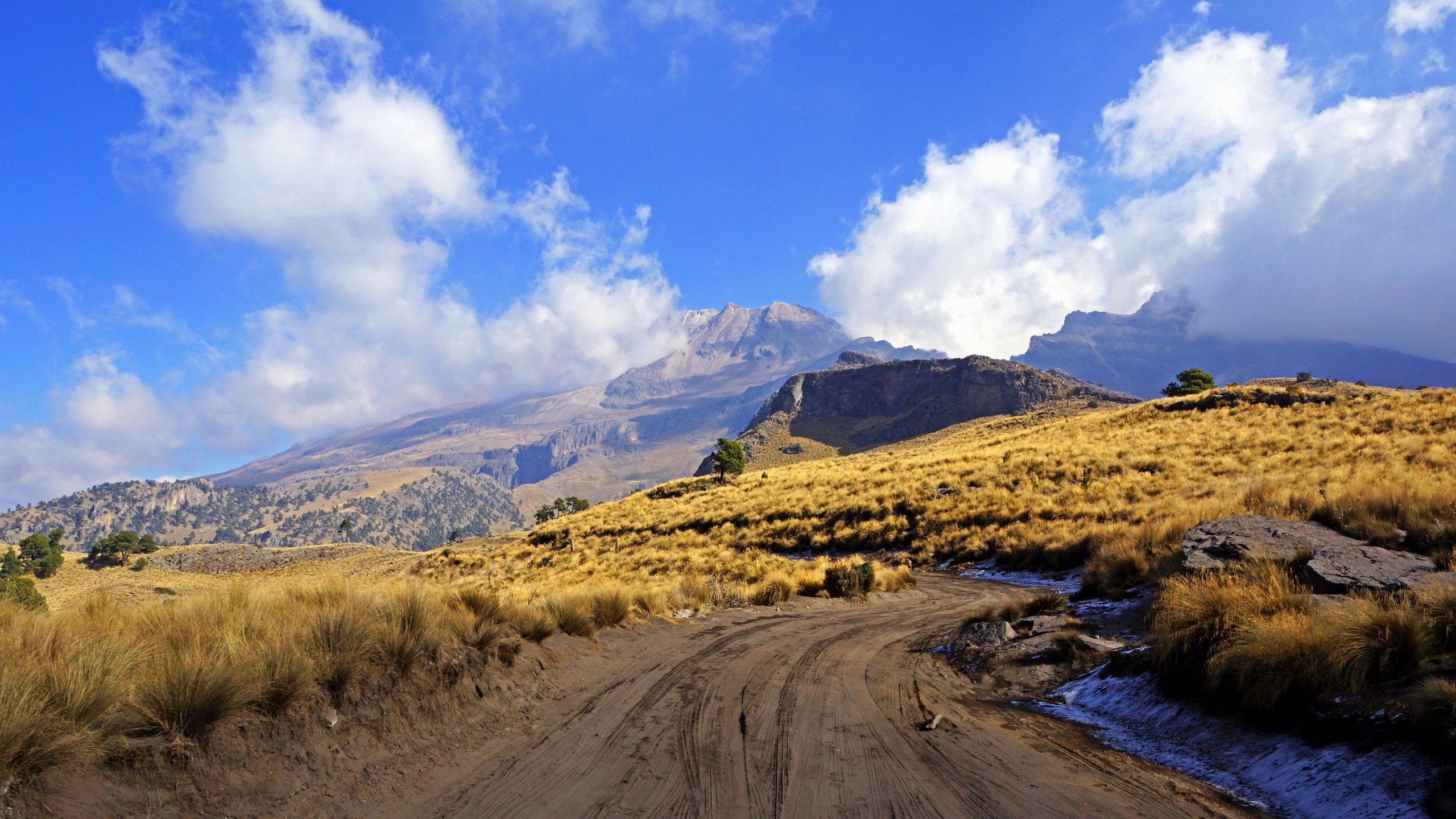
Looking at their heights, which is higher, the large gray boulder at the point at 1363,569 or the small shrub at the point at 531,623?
the small shrub at the point at 531,623

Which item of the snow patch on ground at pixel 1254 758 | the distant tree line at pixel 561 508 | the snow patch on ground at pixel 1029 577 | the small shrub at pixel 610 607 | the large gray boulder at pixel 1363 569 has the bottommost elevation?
the distant tree line at pixel 561 508

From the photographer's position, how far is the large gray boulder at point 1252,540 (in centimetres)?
864

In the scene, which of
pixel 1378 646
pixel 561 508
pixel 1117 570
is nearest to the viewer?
pixel 1378 646

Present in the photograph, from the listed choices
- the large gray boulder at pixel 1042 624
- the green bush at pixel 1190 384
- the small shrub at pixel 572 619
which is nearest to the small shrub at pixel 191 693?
the small shrub at pixel 572 619

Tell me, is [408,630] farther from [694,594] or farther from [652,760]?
[694,594]

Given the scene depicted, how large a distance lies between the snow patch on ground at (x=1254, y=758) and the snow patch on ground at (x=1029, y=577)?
24.8 feet

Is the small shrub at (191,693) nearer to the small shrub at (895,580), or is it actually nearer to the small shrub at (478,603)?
the small shrub at (478,603)

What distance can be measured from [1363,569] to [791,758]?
7662mm

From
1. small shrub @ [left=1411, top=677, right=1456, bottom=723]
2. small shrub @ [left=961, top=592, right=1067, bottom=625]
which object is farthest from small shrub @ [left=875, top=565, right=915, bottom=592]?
small shrub @ [left=1411, top=677, right=1456, bottom=723]

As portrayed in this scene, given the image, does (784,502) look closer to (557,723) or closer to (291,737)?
(557,723)

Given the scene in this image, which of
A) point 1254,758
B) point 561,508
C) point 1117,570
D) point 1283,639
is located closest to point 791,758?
point 1254,758

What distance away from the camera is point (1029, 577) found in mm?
17078

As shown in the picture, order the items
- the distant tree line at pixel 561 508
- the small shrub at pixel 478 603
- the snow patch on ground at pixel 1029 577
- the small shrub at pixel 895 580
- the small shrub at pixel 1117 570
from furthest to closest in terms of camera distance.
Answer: the distant tree line at pixel 561 508, the small shrub at pixel 895 580, the snow patch on ground at pixel 1029 577, the small shrub at pixel 1117 570, the small shrub at pixel 478 603

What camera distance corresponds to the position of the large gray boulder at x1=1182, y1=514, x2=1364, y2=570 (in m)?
8.64
